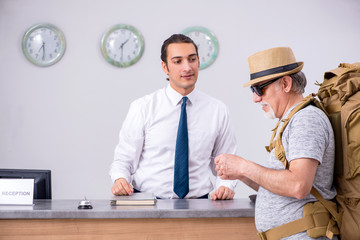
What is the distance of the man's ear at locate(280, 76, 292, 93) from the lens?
1.59 m

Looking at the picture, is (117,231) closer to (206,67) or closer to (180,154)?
(180,154)

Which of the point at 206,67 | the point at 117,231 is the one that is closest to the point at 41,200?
the point at 117,231

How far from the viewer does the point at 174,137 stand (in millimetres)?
2541

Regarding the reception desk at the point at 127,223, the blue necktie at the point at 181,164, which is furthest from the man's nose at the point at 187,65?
the reception desk at the point at 127,223

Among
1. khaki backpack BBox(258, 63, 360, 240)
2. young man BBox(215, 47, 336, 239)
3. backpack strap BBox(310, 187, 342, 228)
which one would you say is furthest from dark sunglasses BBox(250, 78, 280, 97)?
backpack strap BBox(310, 187, 342, 228)

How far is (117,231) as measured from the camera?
5.87 feet

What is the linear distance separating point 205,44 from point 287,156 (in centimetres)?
309

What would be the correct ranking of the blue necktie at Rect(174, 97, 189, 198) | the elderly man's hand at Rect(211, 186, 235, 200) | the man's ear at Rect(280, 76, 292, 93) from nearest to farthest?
the man's ear at Rect(280, 76, 292, 93) < the elderly man's hand at Rect(211, 186, 235, 200) < the blue necktie at Rect(174, 97, 189, 198)

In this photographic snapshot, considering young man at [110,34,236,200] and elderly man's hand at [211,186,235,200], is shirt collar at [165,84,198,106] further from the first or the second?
elderly man's hand at [211,186,235,200]

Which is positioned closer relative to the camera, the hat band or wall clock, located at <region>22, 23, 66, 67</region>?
the hat band

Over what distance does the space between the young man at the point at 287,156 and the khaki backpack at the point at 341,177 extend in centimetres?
2

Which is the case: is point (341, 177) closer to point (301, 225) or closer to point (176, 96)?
point (301, 225)

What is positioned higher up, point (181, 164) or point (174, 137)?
point (174, 137)

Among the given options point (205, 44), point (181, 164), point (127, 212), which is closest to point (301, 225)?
point (127, 212)
